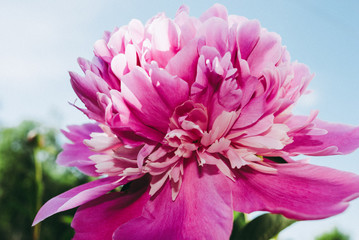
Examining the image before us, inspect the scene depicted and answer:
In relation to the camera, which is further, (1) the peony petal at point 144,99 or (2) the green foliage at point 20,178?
(2) the green foliage at point 20,178

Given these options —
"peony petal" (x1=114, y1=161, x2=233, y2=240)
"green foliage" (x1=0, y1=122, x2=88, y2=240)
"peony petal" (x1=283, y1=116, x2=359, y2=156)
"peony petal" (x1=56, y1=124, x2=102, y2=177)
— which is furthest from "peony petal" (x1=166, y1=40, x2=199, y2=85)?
"green foliage" (x1=0, y1=122, x2=88, y2=240)

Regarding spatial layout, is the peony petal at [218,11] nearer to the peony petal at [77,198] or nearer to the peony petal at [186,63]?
the peony petal at [186,63]

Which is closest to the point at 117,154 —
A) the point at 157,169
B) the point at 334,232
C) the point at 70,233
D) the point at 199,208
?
the point at 157,169

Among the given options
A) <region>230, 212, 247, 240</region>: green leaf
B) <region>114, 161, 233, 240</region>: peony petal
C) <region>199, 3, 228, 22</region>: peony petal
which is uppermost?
<region>199, 3, 228, 22</region>: peony petal

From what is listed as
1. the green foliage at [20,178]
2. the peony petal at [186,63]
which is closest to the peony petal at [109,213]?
the peony petal at [186,63]

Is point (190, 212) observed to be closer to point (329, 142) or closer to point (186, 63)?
point (186, 63)

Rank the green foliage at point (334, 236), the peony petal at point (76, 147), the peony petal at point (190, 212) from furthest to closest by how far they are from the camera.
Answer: the green foliage at point (334, 236), the peony petal at point (76, 147), the peony petal at point (190, 212)

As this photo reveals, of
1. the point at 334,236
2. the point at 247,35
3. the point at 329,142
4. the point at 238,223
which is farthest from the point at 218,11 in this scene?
the point at 334,236

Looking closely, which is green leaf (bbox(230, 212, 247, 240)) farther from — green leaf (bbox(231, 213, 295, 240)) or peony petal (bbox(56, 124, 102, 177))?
peony petal (bbox(56, 124, 102, 177))
